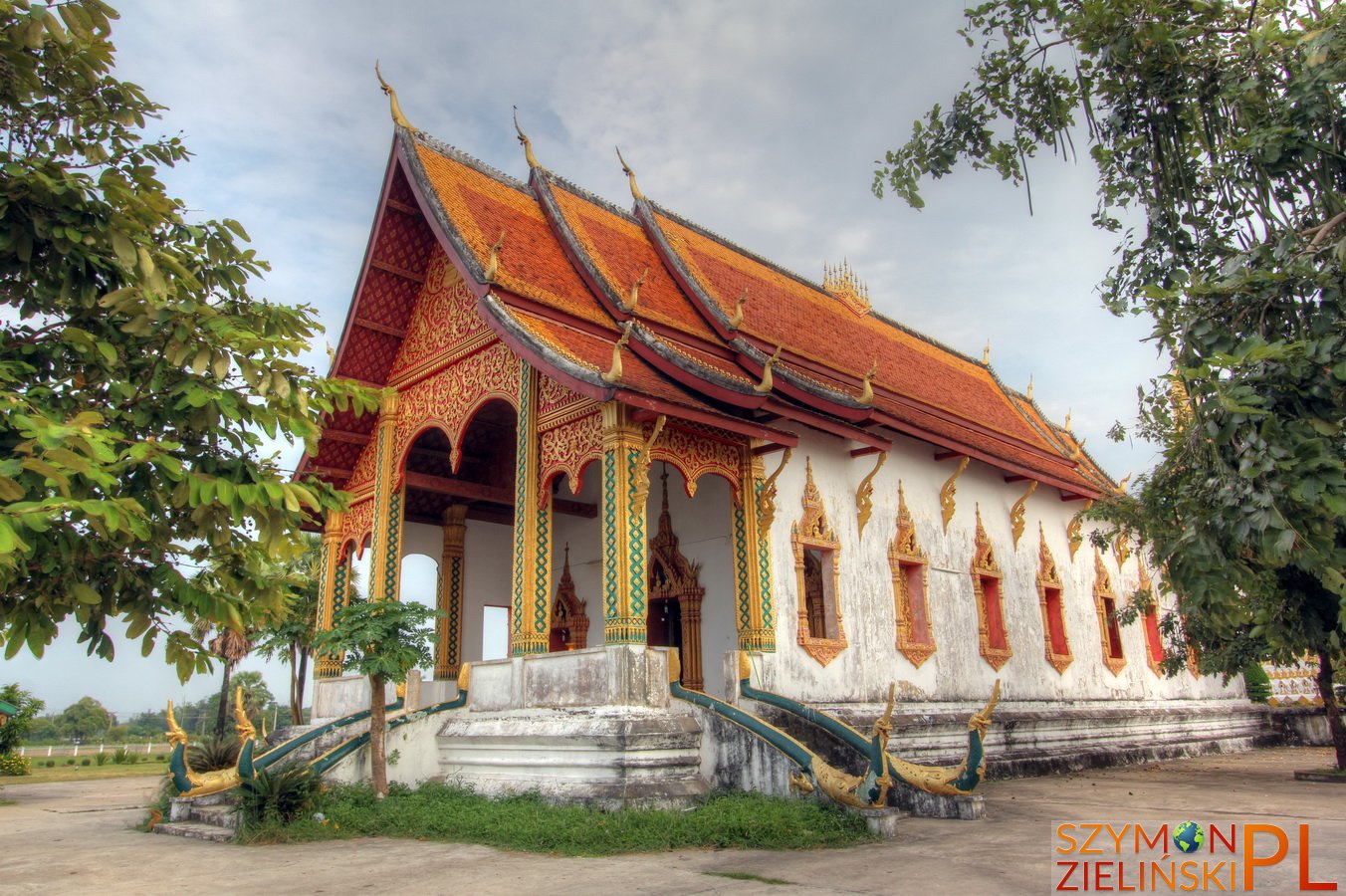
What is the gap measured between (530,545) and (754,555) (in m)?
1.93

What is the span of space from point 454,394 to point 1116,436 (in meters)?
6.05

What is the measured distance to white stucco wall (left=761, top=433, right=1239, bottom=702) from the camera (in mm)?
8750

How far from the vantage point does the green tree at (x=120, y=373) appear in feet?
9.22

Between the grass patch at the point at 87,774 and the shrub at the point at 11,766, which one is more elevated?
the shrub at the point at 11,766

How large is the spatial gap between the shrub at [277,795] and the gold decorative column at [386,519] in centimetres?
283

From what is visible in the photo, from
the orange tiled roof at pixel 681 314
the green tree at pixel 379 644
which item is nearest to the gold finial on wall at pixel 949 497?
the orange tiled roof at pixel 681 314

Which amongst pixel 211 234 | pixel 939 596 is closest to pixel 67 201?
pixel 211 234

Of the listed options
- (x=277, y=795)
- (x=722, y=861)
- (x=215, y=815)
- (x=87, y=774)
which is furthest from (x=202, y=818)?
(x=87, y=774)

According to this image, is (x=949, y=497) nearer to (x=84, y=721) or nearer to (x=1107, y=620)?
(x=1107, y=620)

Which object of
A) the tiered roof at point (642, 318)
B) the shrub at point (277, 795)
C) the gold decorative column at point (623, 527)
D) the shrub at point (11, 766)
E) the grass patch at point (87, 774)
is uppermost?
the tiered roof at point (642, 318)

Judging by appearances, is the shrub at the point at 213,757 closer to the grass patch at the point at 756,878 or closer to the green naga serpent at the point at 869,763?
the green naga serpent at the point at 869,763

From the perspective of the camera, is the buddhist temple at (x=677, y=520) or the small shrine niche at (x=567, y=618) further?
the small shrine niche at (x=567, y=618)

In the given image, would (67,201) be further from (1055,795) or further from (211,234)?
(1055,795)

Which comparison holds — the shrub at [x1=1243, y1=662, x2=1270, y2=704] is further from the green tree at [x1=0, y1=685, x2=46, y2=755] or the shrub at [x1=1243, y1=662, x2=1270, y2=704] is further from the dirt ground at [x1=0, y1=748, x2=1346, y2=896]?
the green tree at [x1=0, y1=685, x2=46, y2=755]
